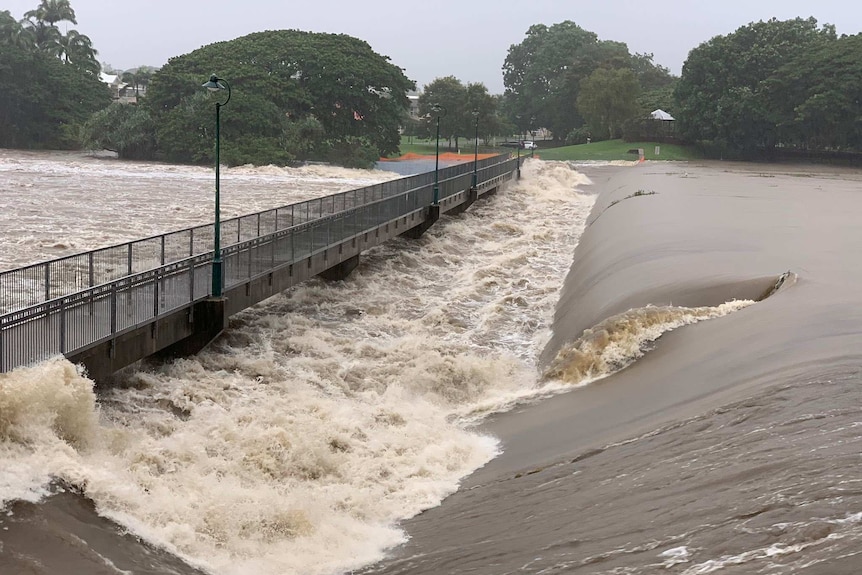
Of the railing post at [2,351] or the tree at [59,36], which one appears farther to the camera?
the tree at [59,36]

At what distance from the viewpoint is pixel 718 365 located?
16625 mm

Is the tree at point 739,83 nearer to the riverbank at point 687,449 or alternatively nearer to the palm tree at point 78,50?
the palm tree at point 78,50

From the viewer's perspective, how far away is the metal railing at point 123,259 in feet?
61.6

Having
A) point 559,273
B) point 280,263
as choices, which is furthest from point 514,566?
point 559,273

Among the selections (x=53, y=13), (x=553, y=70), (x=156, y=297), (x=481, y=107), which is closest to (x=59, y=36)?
(x=53, y=13)

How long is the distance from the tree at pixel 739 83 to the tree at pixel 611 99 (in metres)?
9.53

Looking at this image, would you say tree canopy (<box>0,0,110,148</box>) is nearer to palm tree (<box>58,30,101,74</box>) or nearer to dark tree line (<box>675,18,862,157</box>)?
palm tree (<box>58,30,101,74</box>)

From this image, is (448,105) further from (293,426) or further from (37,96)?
(293,426)

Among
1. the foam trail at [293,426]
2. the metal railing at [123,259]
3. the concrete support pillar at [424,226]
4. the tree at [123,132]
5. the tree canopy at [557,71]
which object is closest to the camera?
the foam trail at [293,426]

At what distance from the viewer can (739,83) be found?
106312mm

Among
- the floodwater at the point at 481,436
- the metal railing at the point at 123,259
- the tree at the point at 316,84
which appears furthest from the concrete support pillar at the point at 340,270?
the tree at the point at 316,84

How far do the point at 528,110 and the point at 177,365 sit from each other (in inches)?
5585

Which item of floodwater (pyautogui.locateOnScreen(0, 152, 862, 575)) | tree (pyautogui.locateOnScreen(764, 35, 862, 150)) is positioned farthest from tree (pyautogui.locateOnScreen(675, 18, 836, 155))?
floodwater (pyautogui.locateOnScreen(0, 152, 862, 575))

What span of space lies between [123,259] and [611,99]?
105 metres
